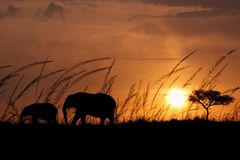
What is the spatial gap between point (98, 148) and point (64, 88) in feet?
8.97

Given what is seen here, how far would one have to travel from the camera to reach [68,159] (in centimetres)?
618

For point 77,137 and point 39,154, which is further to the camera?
point 77,137

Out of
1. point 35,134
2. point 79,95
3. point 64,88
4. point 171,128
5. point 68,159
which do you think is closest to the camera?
point 68,159

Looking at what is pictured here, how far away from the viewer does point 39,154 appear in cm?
627

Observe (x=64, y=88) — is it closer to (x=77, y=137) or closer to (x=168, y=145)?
(x=77, y=137)

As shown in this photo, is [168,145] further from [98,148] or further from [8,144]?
[8,144]

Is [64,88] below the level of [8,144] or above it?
above

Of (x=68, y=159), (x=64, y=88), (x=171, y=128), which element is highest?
(x=64, y=88)

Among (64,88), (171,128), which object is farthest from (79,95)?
(171,128)

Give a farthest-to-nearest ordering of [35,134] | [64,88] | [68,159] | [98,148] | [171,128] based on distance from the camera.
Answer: [64,88] → [171,128] → [35,134] → [98,148] → [68,159]

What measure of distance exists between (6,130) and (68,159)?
1459 mm

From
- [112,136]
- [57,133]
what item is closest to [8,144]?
[57,133]

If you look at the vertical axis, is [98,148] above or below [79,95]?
below

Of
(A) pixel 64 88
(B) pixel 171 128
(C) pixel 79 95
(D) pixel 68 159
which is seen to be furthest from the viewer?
(C) pixel 79 95
